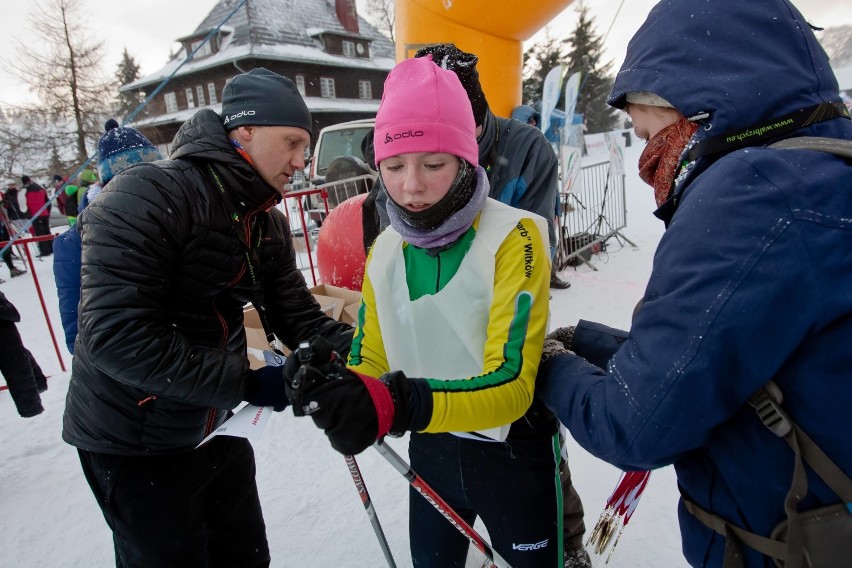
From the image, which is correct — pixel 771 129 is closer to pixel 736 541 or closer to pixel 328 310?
pixel 736 541

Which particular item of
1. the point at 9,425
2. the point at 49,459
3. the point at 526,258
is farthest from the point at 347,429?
the point at 9,425

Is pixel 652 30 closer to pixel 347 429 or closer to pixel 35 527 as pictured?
pixel 347 429

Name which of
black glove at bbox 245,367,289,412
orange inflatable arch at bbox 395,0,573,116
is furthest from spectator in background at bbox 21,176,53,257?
black glove at bbox 245,367,289,412

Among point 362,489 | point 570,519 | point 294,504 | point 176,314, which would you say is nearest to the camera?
point 176,314

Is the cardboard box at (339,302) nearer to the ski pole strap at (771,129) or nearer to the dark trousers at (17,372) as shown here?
the dark trousers at (17,372)

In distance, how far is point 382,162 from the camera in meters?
1.47

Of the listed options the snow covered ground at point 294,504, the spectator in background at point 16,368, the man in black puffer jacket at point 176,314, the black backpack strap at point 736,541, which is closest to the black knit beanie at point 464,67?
the man in black puffer jacket at point 176,314

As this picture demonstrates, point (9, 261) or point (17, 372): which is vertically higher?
point (17, 372)

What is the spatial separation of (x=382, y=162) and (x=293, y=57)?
34.1 metres

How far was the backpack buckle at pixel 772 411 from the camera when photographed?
0.86m

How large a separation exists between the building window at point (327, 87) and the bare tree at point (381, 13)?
10933 mm

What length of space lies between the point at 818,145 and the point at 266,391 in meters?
1.55

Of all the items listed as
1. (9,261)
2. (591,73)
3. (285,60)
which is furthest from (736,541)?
(591,73)

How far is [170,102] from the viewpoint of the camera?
36.6 meters
